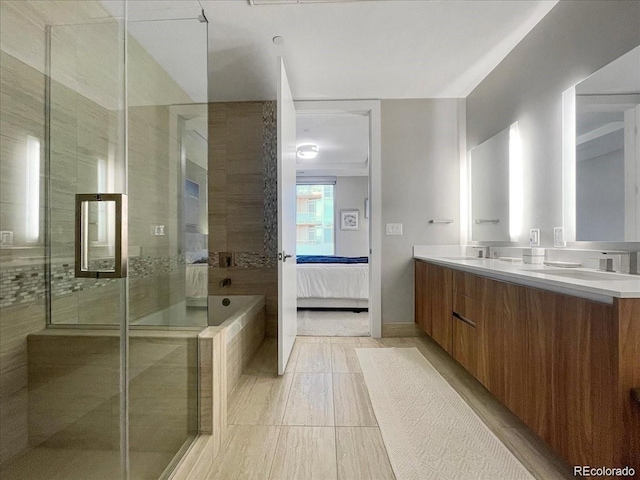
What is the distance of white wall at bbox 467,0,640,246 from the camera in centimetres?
155

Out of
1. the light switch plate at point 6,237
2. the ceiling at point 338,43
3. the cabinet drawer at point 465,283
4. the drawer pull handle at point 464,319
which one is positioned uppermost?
the ceiling at point 338,43

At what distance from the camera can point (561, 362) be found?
1.18m

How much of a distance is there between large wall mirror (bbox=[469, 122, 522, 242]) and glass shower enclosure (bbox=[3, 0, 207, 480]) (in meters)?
2.34

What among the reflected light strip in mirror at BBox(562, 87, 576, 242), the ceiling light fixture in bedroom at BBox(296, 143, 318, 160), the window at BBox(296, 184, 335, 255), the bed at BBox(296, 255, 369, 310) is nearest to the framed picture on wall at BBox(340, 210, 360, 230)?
the window at BBox(296, 184, 335, 255)

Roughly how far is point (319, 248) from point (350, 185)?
1.55 meters

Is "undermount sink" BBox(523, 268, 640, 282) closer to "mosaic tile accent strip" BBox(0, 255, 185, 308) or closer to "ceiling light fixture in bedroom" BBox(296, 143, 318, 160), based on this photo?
"mosaic tile accent strip" BBox(0, 255, 185, 308)

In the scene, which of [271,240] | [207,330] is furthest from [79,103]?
[271,240]

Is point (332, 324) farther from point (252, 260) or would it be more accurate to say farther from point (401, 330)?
point (252, 260)

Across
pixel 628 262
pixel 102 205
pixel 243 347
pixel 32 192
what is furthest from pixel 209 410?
pixel 628 262

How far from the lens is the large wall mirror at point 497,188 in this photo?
93.4 inches

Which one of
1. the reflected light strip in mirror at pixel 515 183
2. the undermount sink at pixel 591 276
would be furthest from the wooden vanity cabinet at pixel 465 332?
the reflected light strip in mirror at pixel 515 183

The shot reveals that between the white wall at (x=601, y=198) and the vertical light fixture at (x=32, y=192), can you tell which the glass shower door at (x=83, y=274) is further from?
the white wall at (x=601, y=198)

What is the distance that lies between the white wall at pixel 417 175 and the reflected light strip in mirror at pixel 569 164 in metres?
1.24

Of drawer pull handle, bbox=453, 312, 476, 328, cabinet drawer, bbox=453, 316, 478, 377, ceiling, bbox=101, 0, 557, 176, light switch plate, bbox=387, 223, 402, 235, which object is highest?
ceiling, bbox=101, 0, 557, 176
